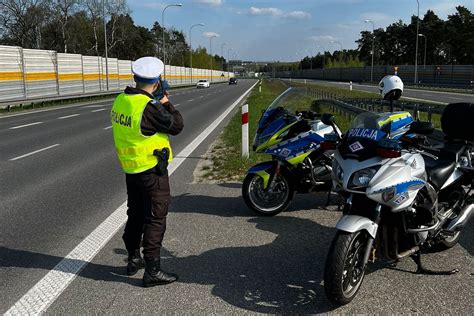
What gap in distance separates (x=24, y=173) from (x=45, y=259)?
465 cm

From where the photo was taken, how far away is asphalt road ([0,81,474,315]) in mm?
3459

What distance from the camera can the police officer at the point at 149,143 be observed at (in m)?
3.62

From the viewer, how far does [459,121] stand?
461 centimetres

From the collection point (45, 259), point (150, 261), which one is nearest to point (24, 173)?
point (45, 259)

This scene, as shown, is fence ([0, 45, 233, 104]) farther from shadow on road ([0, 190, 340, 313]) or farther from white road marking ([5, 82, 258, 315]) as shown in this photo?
shadow on road ([0, 190, 340, 313])

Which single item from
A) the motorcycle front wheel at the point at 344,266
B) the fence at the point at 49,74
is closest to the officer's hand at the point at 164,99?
the motorcycle front wheel at the point at 344,266

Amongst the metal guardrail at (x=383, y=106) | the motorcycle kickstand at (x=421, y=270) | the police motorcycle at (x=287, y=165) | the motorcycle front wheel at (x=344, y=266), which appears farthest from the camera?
the metal guardrail at (x=383, y=106)

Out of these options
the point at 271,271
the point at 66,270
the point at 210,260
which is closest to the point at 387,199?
the point at 271,271

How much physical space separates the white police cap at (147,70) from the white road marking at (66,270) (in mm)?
1772

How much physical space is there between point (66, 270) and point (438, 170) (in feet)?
11.0

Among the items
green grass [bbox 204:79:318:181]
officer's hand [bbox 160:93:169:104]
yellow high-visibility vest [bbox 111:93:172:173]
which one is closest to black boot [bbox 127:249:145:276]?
yellow high-visibility vest [bbox 111:93:172:173]

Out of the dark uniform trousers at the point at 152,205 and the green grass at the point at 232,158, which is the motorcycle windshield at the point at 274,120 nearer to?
the green grass at the point at 232,158

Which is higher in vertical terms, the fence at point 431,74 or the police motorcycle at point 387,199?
the fence at point 431,74

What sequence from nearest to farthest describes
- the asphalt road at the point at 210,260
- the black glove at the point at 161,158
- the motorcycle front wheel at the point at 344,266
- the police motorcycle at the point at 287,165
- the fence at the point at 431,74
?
the motorcycle front wheel at the point at 344,266 < the asphalt road at the point at 210,260 < the black glove at the point at 161,158 < the police motorcycle at the point at 287,165 < the fence at the point at 431,74
